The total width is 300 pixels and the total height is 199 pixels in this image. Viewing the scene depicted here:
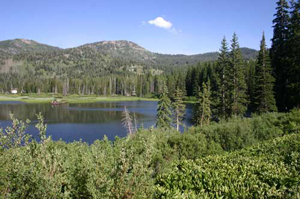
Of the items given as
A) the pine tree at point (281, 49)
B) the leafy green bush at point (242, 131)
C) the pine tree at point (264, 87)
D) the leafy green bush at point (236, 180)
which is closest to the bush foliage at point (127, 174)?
the leafy green bush at point (236, 180)

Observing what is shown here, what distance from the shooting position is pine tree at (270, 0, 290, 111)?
35.0 metres

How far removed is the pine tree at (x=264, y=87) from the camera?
1289 inches

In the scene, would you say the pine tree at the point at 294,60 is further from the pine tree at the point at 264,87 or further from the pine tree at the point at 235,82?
the pine tree at the point at 235,82

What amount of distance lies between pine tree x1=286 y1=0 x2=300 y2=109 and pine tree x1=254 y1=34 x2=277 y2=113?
7.58 feet

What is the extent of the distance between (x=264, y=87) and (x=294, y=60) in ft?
16.6

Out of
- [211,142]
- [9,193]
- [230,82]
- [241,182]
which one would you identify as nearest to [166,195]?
[241,182]

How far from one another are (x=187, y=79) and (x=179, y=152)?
104m

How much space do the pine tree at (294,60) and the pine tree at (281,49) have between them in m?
2.14

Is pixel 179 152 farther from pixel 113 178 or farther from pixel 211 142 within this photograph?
pixel 113 178

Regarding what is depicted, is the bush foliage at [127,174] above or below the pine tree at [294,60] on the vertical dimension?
below

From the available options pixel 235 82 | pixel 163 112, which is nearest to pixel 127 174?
pixel 163 112

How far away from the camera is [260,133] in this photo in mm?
15891

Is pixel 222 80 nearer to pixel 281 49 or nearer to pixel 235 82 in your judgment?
pixel 235 82

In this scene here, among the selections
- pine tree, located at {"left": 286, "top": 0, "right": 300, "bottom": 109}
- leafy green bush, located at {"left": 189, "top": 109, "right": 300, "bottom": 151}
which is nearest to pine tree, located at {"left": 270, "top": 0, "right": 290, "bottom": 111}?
pine tree, located at {"left": 286, "top": 0, "right": 300, "bottom": 109}
